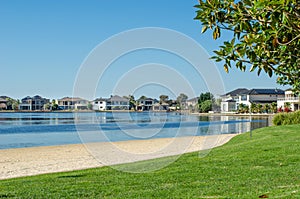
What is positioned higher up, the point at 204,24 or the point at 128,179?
the point at 204,24

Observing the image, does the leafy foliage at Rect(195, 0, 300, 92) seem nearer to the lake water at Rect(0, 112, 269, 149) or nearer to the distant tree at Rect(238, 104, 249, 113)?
the lake water at Rect(0, 112, 269, 149)

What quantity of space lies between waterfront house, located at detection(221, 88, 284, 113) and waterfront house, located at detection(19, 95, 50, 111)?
77811mm

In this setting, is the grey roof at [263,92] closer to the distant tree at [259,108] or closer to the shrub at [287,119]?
the distant tree at [259,108]

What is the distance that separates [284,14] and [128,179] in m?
6.15

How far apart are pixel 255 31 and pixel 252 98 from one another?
102019 mm

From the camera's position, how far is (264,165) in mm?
9789

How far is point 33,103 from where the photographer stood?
157750 millimetres

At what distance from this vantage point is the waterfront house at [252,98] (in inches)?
4063

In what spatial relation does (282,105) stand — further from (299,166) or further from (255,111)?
(299,166)

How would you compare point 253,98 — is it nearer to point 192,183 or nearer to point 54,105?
point 54,105

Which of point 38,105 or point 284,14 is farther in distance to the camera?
point 38,105

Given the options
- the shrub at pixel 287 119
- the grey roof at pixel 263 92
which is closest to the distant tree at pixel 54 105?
the grey roof at pixel 263 92

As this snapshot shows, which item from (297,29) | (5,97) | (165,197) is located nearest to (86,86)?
(165,197)

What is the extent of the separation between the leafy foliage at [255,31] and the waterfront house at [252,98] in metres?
97.5
